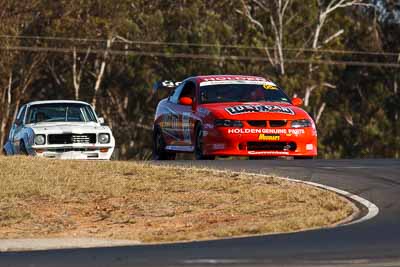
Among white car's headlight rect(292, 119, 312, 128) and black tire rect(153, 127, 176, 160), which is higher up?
white car's headlight rect(292, 119, 312, 128)

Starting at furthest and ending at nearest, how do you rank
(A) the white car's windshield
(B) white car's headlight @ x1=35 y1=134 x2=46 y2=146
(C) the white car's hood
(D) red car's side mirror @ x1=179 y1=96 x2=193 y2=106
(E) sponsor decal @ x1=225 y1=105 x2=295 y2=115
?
(A) the white car's windshield, (C) the white car's hood, (B) white car's headlight @ x1=35 y1=134 x2=46 y2=146, (D) red car's side mirror @ x1=179 y1=96 x2=193 y2=106, (E) sponsor decal @ x1=225 y1=105 x2=295 y2=115

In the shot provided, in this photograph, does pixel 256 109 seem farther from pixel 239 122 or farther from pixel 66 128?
pixel 66 128

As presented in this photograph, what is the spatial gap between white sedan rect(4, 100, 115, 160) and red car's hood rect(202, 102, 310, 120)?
104 inches

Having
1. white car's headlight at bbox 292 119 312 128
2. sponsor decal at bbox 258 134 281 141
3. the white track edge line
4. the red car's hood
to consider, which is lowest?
the white track edge line

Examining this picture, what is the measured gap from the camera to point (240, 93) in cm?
2139

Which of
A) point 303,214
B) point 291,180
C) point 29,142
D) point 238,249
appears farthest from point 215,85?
point 238,249

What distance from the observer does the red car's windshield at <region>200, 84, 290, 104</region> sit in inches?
837

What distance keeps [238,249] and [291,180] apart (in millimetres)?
5553

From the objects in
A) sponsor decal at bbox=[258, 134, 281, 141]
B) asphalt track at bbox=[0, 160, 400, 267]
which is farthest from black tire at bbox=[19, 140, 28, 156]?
asphalt track at bbox=[0, 160, 400, 267]

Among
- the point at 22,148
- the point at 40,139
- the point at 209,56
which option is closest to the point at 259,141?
the point at 40,139

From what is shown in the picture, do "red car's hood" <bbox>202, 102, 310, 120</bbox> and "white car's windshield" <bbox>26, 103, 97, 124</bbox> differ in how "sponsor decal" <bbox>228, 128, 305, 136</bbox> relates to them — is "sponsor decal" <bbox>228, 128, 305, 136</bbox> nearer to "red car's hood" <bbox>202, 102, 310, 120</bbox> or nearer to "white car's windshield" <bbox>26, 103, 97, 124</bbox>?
"red car's hood" <bbox>202, 102, 310, 120</bbox>

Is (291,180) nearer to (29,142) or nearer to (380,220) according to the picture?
(380,220)

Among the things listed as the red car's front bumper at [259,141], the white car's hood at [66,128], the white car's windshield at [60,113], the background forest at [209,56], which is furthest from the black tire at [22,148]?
the background forest at [209,56]

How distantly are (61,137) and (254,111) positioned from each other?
4.05 meters
